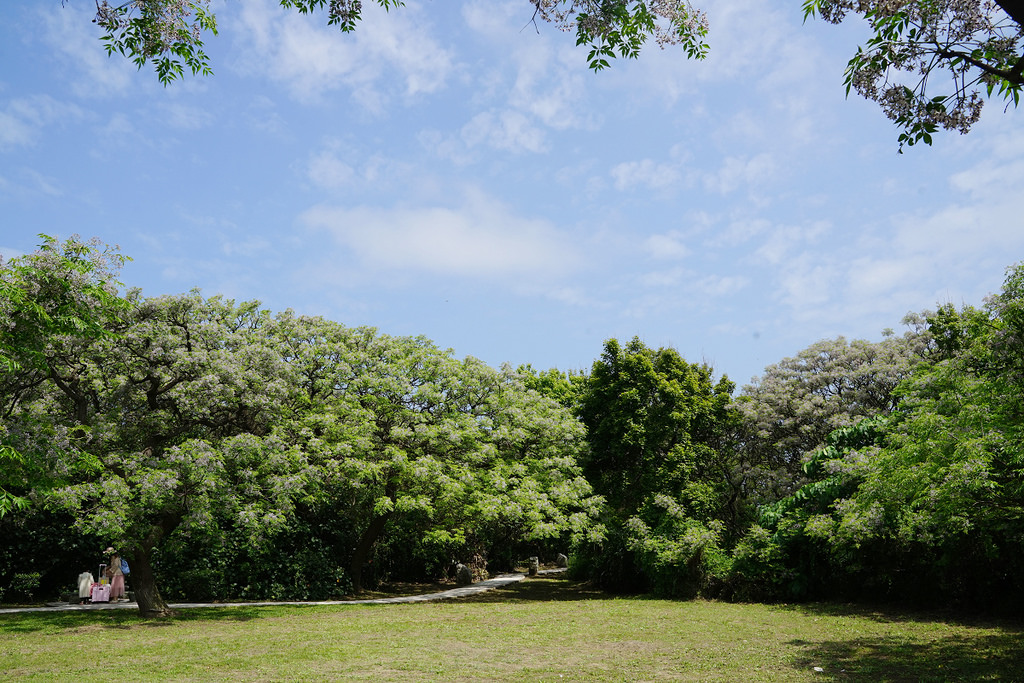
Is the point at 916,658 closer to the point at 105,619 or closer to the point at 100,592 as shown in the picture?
the point at 105,619

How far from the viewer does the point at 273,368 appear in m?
15.2

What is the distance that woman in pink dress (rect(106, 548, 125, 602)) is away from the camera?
658 inches

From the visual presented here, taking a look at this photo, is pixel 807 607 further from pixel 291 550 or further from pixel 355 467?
pixel 291 550

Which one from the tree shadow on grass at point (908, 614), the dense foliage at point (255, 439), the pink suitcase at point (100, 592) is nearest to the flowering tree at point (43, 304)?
the dense foliage at point (255, 439)

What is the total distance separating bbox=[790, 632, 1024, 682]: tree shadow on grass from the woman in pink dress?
51.2ft

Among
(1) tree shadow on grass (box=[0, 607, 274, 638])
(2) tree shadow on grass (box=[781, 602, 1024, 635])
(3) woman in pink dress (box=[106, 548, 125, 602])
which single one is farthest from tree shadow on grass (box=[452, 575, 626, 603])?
(3) woman in pink dress (box=[106, 548, 125, 602])

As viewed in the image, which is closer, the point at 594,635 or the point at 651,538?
the point at 594,635

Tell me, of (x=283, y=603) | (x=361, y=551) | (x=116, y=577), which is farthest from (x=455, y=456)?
(x=116, y=577)

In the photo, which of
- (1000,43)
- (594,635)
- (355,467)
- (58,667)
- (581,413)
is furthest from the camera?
(581,413)

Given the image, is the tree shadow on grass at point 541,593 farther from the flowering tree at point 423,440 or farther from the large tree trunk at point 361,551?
the large tree trunk at point 361,551

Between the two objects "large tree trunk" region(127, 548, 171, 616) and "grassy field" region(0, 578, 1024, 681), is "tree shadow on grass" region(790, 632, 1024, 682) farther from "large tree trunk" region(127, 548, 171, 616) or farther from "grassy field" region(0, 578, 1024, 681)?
"large tree trunk" region(127, 548, 171, 616)

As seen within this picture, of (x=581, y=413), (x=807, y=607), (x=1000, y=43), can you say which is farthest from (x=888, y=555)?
(x=1000, y=43)

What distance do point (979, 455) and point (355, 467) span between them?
39.3 ft

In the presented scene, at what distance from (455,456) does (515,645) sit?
8453 mm
